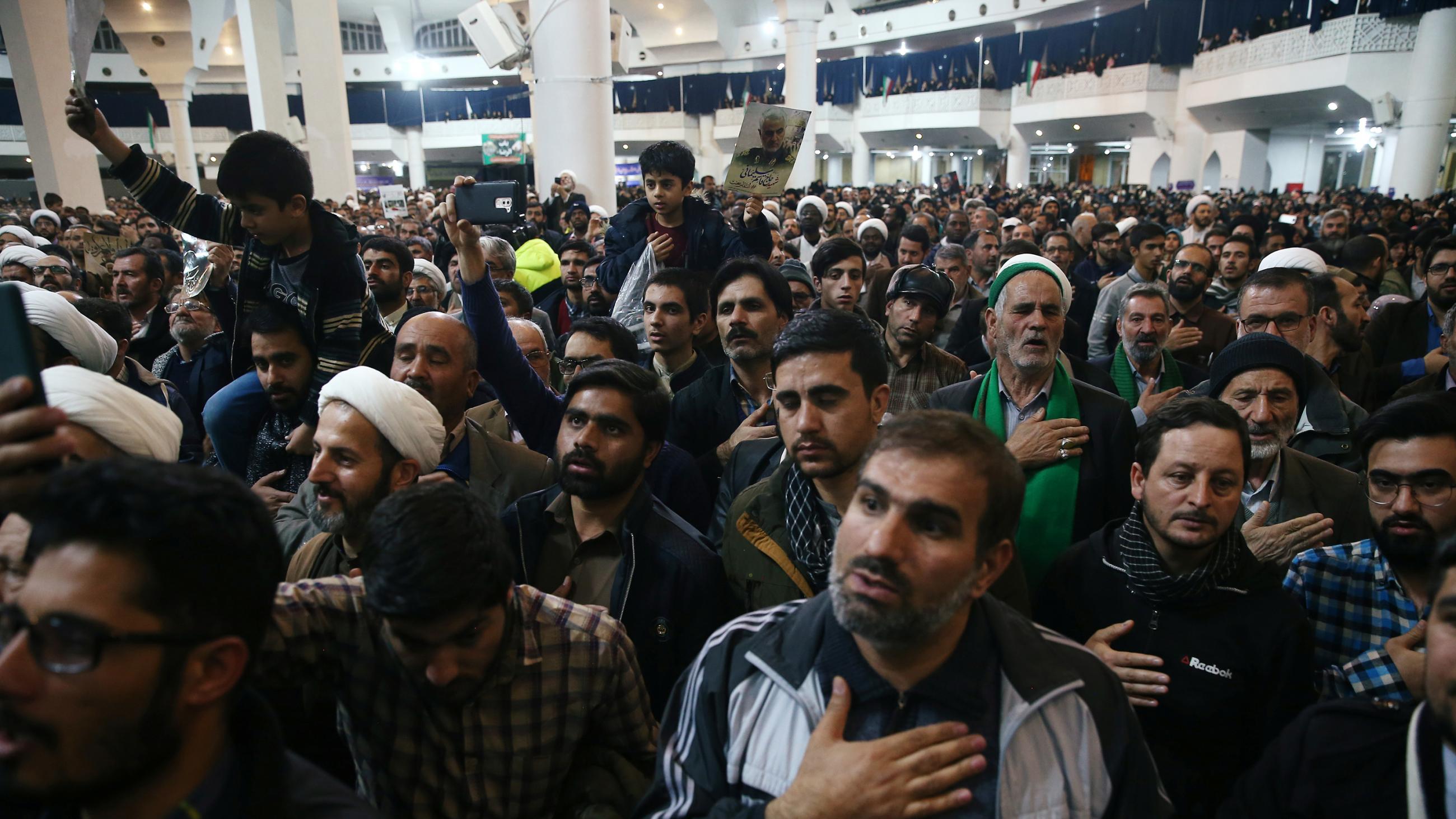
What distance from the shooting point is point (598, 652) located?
1787 millimetres

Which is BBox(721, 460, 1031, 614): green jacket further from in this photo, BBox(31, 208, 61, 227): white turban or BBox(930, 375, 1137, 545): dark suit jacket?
BBox(31, 208, 61, 227): white turban

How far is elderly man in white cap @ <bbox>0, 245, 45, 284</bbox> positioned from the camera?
16.6ft

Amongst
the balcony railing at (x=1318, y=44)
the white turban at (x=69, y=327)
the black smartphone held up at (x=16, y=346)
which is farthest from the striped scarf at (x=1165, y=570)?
the balcony railing at (x=1318, y=44)

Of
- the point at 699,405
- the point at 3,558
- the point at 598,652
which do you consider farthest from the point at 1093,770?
the point at 699,405

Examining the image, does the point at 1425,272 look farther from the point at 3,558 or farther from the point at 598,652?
the point at 3,558

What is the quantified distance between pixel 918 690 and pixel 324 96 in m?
14.6

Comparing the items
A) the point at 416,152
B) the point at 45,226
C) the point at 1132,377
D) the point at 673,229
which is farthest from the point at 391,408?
the point at 416,152

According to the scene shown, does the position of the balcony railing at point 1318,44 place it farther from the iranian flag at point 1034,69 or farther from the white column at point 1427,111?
the iranian flag at point 1034,69

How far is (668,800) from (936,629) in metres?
0.62

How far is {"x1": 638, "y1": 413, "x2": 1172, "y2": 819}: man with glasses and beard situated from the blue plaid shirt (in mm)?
928

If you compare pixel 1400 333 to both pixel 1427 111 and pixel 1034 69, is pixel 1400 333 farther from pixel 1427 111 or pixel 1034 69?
pixel 1034 69

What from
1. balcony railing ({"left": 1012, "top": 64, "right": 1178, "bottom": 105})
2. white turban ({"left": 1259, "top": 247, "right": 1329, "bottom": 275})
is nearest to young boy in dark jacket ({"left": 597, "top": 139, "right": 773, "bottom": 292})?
white turban ({"left": 1259, "top": 247, "right": 1329, "bottom": 275})

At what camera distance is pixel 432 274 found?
17.7ft

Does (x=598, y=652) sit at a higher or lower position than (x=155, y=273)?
lower
